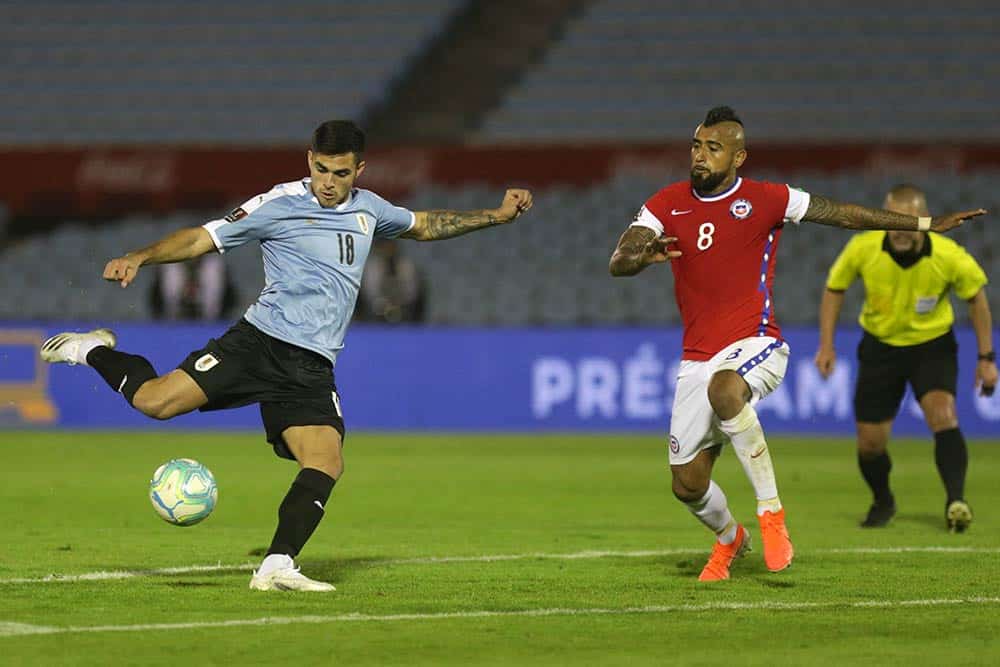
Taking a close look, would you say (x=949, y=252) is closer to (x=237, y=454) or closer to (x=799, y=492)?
(x=799, y=492)

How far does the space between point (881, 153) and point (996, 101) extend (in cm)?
276

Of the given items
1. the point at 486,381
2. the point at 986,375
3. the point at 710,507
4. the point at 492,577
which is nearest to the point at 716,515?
the point at 710,507

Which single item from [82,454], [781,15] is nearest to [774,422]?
[82,454]

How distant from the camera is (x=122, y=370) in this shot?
26.1ft

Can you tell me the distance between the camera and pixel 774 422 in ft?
61.9

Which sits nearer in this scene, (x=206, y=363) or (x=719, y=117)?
(x=206, y=363)

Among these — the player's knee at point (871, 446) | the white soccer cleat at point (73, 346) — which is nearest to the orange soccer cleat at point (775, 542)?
the white soccer cleat at point (73, 346)

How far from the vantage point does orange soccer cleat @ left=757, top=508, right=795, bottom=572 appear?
25.1 ft

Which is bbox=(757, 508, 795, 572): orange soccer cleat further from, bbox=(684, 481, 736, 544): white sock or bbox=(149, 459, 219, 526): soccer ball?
bbox=(149, 459, 219, 526): soccer ball

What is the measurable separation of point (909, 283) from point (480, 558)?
145 inches

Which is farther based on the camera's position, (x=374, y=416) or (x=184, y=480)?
(x=374, y=416)

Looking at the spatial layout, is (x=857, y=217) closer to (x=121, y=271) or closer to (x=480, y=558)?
(x=480, y=558)

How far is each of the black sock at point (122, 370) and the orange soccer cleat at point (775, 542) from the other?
2872mm

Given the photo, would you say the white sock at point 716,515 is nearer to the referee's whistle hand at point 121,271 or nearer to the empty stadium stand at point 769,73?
the referee's whistle hand at point 121,271
